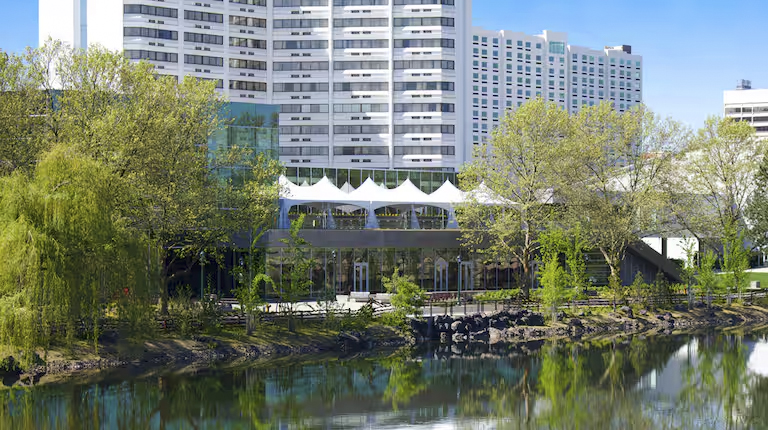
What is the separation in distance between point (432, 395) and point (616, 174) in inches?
1167

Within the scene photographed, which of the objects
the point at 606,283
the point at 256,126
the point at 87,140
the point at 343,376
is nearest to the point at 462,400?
the point at 343,376

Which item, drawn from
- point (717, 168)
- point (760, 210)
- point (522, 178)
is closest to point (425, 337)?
point (522, 178)

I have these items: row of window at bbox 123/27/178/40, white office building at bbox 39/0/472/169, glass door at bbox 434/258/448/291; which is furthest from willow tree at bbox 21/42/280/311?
white office building at bbox 39/0/472/169

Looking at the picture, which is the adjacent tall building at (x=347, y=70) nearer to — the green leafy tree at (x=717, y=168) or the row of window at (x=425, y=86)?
the row of window at (x=425, y=86)

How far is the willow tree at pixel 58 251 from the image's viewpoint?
1233 inches

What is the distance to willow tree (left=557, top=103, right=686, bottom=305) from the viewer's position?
57.1 m

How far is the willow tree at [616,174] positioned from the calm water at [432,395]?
14.2 metres

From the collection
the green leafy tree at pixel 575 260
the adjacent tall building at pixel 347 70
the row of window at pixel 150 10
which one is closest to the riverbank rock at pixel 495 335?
the green leafy tree at pixel 575 260

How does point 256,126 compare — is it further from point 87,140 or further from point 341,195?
point 87,140

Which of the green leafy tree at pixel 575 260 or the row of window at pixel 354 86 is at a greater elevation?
the row of window at pixel 354 86

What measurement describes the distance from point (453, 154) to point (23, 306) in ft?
263

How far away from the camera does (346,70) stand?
10856cm

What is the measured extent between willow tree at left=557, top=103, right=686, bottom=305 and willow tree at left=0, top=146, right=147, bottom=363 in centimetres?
3173

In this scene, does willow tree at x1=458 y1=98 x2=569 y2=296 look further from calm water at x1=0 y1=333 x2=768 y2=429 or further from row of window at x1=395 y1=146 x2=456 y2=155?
row of window at x1=395 y1=146 x2=456 y2=155
